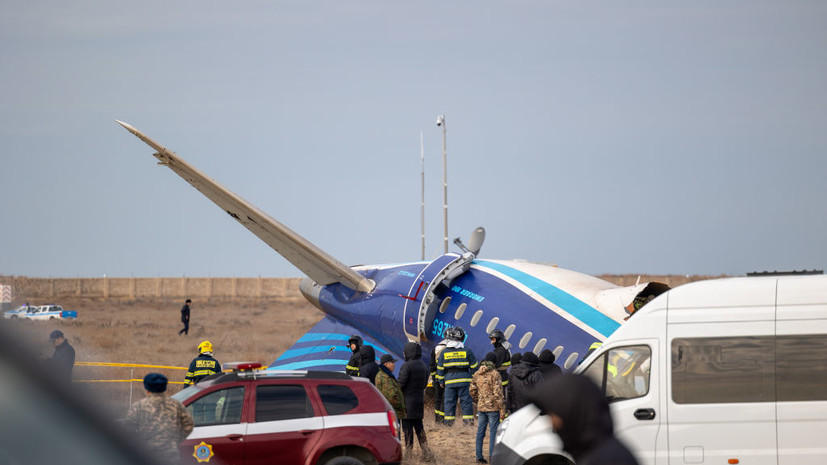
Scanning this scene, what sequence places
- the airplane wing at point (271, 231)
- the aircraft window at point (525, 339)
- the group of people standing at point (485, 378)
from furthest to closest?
the airplane wing at point (271, 231) < the aircraft window at point (525, 339) < the group of people standing at point (485, 378)

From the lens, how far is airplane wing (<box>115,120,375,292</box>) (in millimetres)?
21234

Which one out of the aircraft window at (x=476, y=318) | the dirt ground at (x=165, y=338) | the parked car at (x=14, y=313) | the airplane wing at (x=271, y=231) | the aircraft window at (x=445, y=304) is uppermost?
the airplane wing at (x=271, y=231)

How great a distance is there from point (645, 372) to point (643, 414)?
547 millimetres

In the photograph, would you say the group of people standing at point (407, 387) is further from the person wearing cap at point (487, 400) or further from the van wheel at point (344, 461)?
the van wheel at point (344, 461)

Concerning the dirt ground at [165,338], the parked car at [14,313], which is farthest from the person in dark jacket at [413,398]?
the parked car at [14,313]

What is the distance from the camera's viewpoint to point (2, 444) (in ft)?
6.11

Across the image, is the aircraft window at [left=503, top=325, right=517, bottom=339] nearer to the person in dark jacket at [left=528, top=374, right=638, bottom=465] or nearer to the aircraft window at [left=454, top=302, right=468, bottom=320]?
the aircraft window at [left=454, top=302, right=468, bottom=320]

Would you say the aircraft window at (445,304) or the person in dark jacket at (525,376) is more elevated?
the aircraft window at (445,304)

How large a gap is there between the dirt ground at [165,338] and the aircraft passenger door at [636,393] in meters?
4.43

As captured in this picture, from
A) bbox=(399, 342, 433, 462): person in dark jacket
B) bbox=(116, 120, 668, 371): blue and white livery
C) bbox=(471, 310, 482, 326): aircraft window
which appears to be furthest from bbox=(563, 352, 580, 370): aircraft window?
bbox=(471, 310, 482, 326): aircraft window

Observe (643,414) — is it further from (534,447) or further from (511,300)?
(511,300)

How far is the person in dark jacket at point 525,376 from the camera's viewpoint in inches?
550

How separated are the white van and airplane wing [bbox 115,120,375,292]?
11.9 metres

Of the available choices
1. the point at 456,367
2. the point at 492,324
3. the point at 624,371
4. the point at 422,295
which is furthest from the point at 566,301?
the point at 624,371
